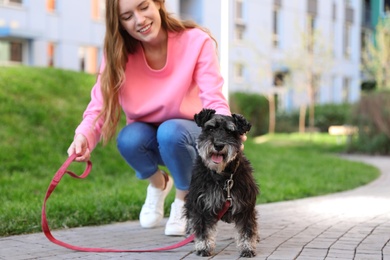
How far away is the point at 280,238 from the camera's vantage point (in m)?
5.18

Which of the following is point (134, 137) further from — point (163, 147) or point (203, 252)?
point (203, 252)

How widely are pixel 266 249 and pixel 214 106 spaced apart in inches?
42.3

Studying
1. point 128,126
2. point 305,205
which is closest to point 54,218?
point 128,126

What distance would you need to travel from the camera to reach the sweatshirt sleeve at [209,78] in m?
4.97

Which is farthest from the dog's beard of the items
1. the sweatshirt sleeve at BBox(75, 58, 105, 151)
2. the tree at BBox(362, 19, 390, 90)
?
the tree at BBox(362, 19, 390, 90)

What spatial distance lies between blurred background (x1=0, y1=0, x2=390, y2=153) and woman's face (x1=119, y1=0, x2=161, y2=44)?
12.2 metres

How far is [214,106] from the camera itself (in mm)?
4902

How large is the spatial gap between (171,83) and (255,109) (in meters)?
22.2

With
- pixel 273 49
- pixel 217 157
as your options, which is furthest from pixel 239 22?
pixel 217 157

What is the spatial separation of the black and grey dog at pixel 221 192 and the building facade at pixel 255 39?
1329 cm

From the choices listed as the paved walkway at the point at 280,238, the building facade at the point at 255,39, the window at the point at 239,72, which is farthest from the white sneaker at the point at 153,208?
the window at the point at 239,72

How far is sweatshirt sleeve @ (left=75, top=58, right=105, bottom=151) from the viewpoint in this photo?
4977 mm

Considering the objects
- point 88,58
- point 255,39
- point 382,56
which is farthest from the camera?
point 255,39

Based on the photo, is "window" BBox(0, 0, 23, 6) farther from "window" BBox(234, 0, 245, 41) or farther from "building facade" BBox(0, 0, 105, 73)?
"window" BBox(234, 0, 245, 41)
